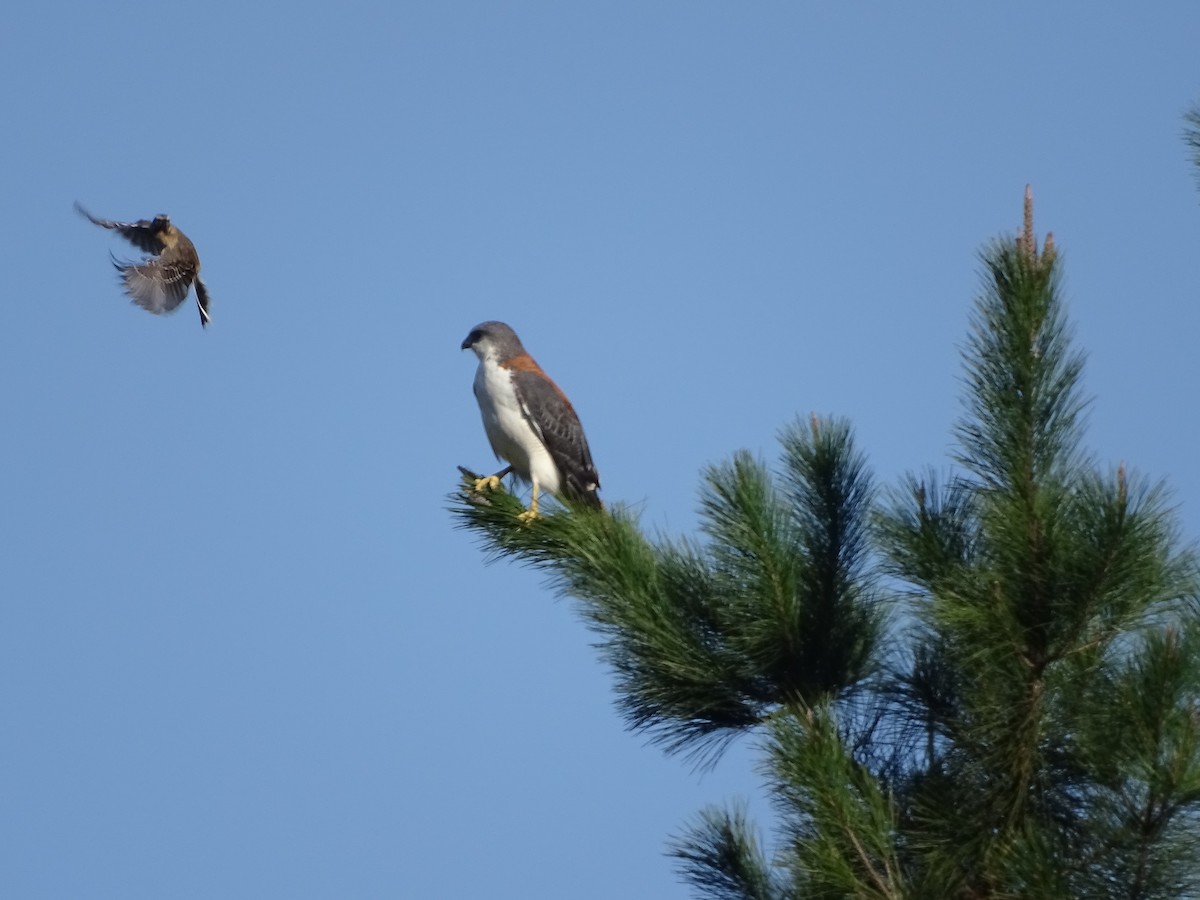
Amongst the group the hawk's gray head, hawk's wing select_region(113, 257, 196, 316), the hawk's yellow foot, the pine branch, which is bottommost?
the pine branch

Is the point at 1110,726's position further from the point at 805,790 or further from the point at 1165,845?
the point at 805,790

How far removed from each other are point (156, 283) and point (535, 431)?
268 centimetres

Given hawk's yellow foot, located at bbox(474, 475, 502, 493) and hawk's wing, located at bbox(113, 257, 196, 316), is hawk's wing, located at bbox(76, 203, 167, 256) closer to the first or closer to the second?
hawk's wing, located at bbox(113, 257, 196, 316)

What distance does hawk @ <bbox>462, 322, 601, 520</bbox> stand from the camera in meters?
9.53

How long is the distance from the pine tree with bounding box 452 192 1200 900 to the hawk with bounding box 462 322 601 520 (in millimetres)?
3744

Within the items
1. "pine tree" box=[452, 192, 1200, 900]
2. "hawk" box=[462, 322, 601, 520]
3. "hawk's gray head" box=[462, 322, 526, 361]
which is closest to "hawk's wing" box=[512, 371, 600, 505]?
"hawk" box=[462, 322, 601, 520]

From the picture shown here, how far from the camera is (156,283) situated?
8062mm

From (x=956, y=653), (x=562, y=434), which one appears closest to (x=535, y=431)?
(x=562, y=434)

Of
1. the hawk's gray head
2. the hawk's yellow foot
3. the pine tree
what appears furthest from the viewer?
the hawk's gray head

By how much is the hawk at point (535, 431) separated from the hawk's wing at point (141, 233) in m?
2.55

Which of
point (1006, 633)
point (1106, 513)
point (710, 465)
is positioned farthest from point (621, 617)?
point (1106, 513)

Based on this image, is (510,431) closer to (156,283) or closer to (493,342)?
(493,342)

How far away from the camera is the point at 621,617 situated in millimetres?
5516

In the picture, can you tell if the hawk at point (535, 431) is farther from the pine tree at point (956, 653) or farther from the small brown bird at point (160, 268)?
the pine tree at point (956, 653)
